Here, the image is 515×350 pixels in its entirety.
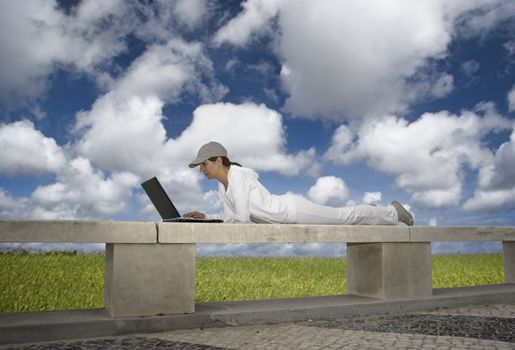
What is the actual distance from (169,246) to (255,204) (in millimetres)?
1138

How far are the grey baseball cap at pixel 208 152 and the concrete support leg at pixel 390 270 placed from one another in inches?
79.1

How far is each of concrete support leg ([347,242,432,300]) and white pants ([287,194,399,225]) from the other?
0.34 metres

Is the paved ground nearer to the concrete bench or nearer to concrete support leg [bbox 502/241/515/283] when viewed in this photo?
the concrete bench

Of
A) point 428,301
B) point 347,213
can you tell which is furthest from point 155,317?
point 428,301

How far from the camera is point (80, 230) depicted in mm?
4297

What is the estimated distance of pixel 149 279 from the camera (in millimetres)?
4543

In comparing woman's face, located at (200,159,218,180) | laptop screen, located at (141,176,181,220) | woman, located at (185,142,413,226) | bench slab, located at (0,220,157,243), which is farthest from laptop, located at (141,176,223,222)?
bench slab, located at (0,220,157,243)

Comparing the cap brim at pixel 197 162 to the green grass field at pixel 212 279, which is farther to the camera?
the green grass field at pixel 212 279

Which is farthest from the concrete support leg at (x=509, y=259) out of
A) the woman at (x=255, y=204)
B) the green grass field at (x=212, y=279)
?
the woman at (x=255, y=204)

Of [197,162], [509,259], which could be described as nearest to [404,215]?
[197,162]

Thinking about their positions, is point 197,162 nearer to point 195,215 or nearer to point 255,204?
point 195,215

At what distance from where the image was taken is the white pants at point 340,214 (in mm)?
5488

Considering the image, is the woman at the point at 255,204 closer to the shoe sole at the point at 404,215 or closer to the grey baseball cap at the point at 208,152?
the grey baseball cap at the point at 208,152

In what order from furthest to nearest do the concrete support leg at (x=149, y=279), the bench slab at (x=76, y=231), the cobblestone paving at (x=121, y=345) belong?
the concrete support leg at (x=149, y=279), the bench slab at (x=76, y=231), the cobblestone paving at (x=121, y=345)
